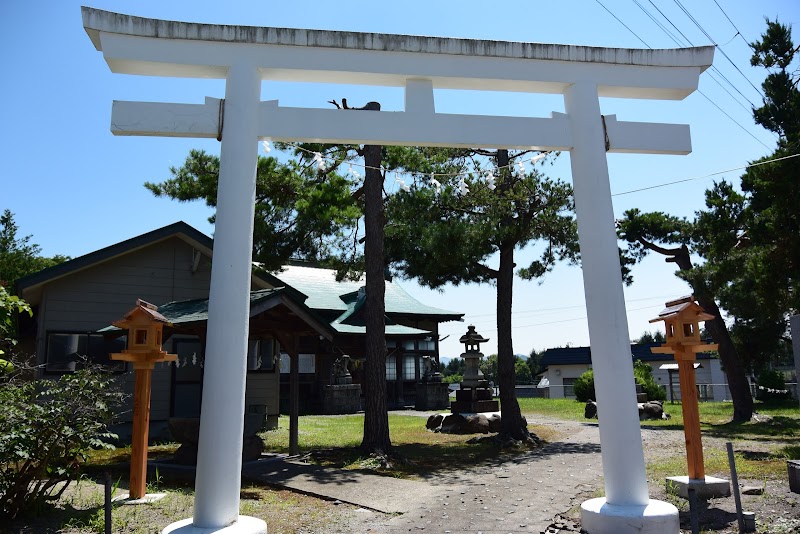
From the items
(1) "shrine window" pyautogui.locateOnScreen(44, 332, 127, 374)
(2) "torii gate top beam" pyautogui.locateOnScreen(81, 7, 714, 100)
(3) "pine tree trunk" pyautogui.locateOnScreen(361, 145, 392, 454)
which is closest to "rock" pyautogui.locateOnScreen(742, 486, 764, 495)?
(2) "torii gate top beam" pyautogui.locateOnScreen(81, 7, 714, 100)

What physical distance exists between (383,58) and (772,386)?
96.3ft

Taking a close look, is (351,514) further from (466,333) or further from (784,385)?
(784,385)

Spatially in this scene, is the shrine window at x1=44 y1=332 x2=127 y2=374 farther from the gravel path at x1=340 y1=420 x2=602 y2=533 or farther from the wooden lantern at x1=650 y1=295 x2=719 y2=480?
the wooden lantern at x1=650 y1=295 x2=719 y2=480

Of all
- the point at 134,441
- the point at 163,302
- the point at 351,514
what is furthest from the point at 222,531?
the point at 163,302

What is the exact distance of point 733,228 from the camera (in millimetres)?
13414

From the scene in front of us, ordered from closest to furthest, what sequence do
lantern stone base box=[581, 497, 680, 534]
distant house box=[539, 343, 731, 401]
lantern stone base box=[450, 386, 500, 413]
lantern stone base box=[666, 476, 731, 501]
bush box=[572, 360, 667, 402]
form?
lantern stone base box=[581, 497, 680, 534] < lantern stone base box=[666, 476, 731, 501] < lantern stone base box=[450, 386, 500, 413] < bush box=[572, 360, 667, 402] < distant house box=[539, 343, 731, 401]

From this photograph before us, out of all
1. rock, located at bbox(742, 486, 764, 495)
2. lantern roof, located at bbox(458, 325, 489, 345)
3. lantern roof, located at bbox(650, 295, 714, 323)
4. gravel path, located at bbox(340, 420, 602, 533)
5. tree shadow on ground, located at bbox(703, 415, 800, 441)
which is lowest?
gravel path, located at bbox(340, 420, 602, 533)

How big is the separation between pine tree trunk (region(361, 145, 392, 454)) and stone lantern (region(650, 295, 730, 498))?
5432 millimetres

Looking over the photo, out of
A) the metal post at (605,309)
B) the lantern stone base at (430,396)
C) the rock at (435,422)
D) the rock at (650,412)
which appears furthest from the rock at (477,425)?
the metal post at (605,309)

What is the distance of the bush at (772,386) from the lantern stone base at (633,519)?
27.4 m

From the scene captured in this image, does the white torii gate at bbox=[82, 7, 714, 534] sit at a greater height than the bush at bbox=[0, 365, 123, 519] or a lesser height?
greater

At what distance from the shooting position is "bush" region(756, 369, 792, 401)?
2792cm

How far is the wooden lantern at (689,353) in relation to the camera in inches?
286

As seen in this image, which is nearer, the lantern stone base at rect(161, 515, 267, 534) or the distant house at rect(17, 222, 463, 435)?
the lantern stone base at rect(161, 515, 267, 534)
